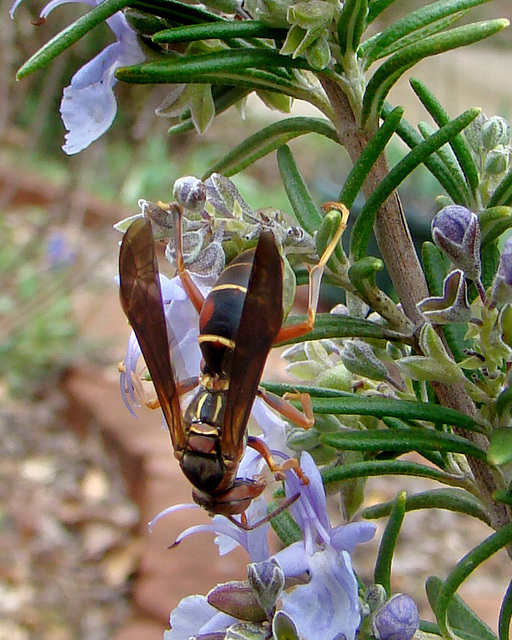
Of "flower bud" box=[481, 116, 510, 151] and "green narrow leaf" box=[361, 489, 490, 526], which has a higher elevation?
"flower bud" box=[481, 116, 510, 151]

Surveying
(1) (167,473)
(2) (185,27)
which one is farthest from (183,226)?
(1) (167,473)

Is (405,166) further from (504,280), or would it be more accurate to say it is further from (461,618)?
(461,618)

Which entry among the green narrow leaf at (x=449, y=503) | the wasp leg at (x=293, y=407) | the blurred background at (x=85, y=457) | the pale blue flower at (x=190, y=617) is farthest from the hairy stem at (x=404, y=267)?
the blurred background at (x=85, y=457)

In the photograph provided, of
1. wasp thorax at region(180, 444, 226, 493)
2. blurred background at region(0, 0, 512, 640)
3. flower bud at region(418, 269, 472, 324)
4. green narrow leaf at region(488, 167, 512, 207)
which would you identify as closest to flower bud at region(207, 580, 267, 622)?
wasp thorax at region(180, 444, 226, 493)

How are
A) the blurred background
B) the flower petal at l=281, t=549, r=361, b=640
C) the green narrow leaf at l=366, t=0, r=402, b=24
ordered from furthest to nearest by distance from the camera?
the blurred background < the green narrow leaf at l=366, t=0, r=402, b=24 < the flower petal at l=281, t=549, r=361, b=640

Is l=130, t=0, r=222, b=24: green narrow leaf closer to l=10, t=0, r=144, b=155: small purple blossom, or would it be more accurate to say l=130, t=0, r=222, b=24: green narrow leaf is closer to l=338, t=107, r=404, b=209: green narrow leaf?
l=10, t=0, r=144, b=155: small purple blossom

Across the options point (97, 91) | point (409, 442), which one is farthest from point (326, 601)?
point (97, 91)

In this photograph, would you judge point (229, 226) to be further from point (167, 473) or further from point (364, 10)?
point (167, 473)
